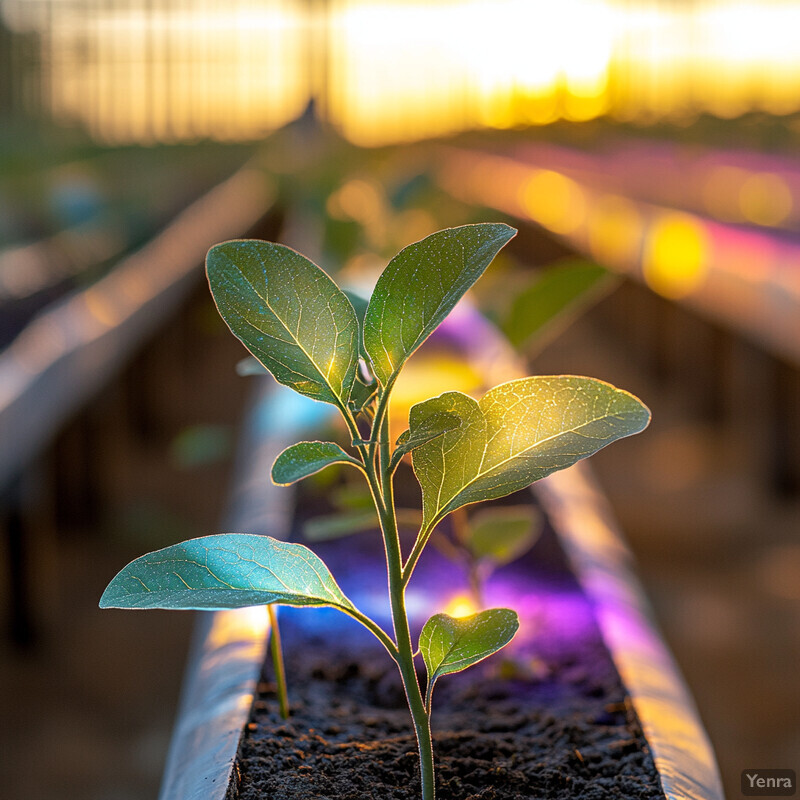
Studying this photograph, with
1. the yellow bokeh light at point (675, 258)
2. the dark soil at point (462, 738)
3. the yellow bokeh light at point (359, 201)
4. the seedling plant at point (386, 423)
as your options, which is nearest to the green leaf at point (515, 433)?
the seedling plant at point (386, 423)

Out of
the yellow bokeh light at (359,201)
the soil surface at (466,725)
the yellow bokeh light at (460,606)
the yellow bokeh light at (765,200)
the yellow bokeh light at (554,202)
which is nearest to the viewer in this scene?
the soil surface at (466,725)

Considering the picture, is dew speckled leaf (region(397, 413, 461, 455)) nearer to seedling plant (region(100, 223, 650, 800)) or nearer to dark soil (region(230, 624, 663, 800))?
seedling plant (region(100, 223, 650, 800))

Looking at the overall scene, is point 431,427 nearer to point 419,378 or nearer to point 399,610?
point 399,610

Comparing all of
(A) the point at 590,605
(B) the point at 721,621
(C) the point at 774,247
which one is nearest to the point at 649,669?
(A) the point at 590,605

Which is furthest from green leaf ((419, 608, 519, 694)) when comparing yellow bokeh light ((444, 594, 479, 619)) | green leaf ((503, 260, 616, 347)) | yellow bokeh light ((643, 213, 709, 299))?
yellow bokeh light ((643, 213, 709, 299))

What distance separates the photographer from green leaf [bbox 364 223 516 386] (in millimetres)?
368

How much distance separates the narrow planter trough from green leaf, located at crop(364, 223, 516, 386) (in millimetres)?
219

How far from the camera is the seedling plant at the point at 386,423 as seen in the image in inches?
14.6

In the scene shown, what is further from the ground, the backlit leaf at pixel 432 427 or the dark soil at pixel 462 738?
the backlit leaf at pixel 432 427

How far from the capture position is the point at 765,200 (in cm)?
428

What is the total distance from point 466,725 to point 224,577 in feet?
0.83

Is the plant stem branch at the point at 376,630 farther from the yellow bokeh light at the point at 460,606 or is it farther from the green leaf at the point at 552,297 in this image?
the green leaf at the point at 552,297

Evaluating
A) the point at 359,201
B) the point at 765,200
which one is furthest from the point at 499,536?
the point at 765,200

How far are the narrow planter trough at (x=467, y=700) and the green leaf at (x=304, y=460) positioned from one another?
0.54 feet
